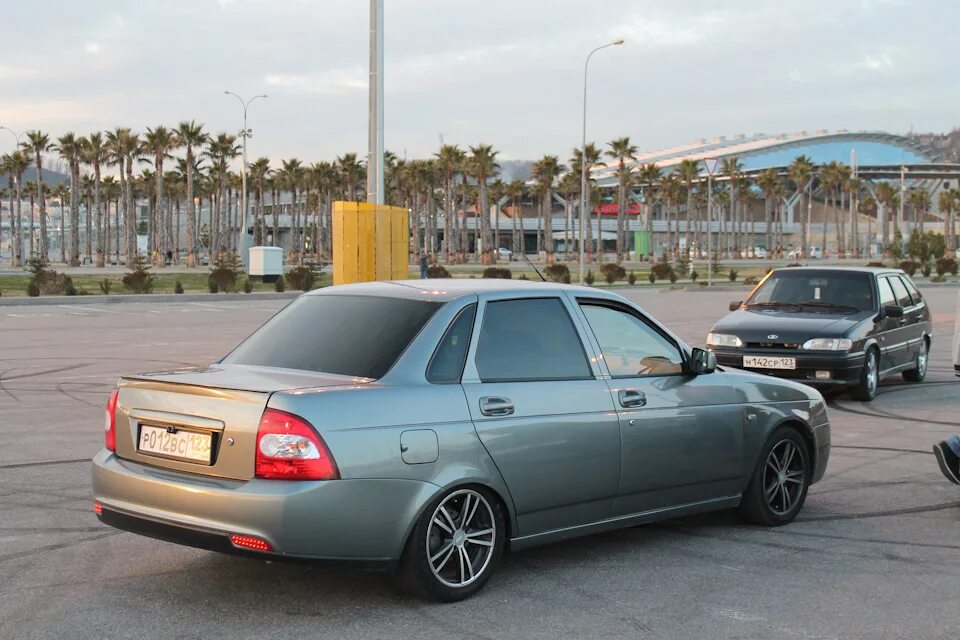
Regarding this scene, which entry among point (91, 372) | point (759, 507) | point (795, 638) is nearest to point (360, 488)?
point (795, 638)

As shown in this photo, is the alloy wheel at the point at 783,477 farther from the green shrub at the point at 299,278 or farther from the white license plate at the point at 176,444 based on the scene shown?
the green shrub at the point at 299,278

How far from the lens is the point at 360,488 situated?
4.75m

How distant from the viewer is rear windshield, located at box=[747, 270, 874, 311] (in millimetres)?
13898

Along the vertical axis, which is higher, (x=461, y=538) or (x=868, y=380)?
(x=461, y=538)

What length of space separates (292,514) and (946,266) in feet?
211

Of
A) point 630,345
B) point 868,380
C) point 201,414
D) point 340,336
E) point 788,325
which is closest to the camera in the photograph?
point 201,414

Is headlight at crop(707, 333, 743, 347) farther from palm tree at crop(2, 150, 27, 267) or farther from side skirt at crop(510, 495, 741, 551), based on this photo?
palm tree at crop(2, 150, 27, 267)

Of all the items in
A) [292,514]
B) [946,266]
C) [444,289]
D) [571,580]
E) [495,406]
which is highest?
[444,289]

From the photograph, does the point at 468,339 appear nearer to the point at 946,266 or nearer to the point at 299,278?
the point at 299,278

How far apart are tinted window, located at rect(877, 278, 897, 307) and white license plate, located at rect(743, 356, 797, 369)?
6.25ft

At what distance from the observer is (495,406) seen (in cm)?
527

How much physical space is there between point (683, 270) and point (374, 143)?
45.3 meters

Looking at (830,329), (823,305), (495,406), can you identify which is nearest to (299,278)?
(823,305)

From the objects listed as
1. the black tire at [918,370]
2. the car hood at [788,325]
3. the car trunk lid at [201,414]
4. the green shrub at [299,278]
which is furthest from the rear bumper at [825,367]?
the green shrub at [299,278]
